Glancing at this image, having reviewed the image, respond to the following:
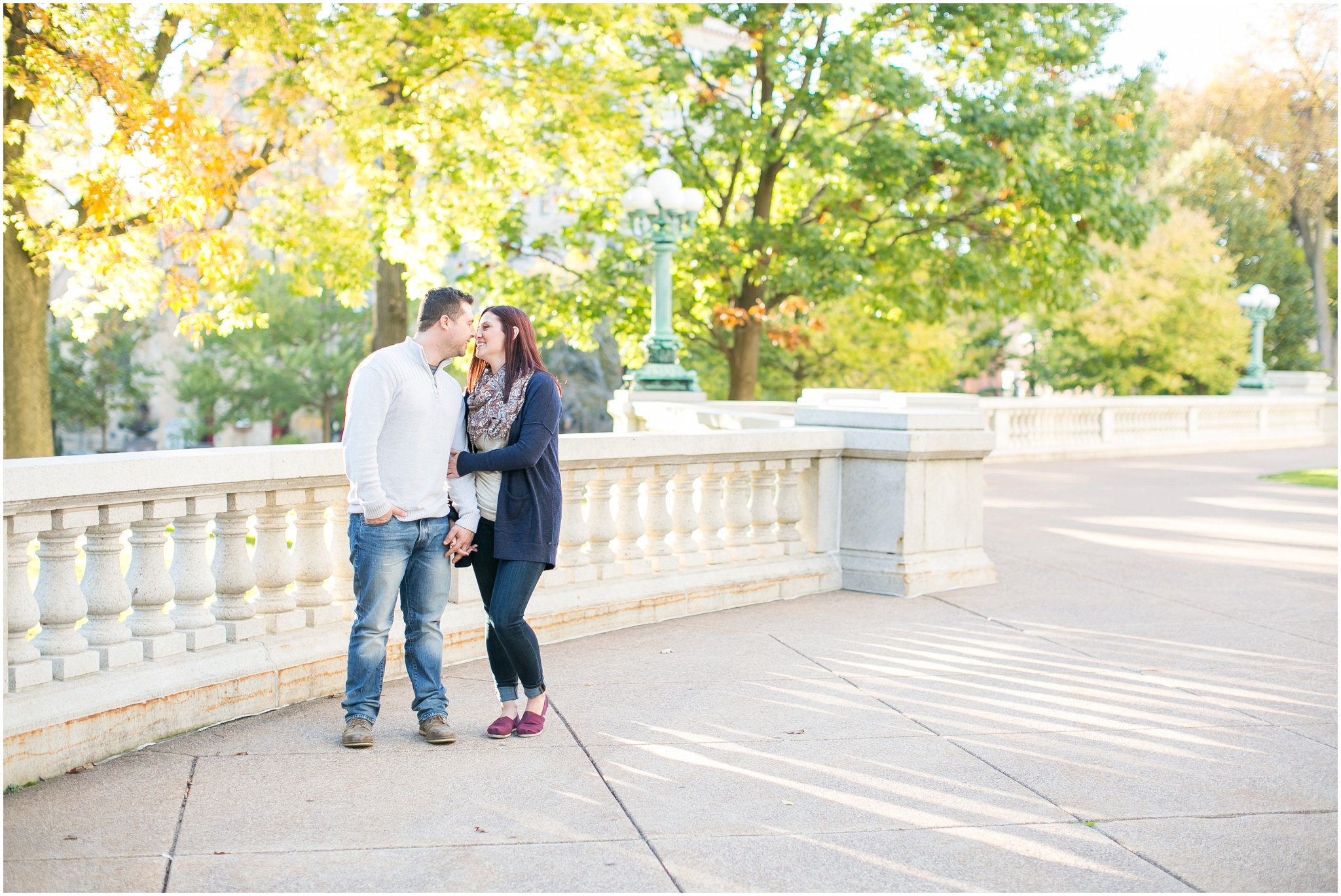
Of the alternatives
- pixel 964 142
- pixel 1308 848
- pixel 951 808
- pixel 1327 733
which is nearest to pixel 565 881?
pixel 951 808

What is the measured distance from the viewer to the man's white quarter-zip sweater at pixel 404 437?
473cm

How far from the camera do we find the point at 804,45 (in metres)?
20.7

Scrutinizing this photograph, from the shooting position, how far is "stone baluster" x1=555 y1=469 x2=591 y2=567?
23.2 feet

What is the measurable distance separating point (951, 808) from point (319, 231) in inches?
660

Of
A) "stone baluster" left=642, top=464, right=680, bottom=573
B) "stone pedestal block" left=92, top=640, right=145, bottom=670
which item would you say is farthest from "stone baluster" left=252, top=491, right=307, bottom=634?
"stone baluster" left=642, top=464, right=680, bottom=573

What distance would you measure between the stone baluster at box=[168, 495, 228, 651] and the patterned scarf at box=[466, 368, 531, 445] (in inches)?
45.5

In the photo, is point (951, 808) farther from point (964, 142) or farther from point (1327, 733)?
point (964, 142)

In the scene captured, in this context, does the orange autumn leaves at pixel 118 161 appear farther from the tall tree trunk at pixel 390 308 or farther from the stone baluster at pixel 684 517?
the stone baluster at pixel 684 517

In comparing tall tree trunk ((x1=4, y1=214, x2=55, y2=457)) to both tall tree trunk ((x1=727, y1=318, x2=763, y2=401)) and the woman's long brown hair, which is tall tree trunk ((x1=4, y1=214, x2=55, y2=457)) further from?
the woman's long brown hair

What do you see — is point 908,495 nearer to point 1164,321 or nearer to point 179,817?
point 179,817

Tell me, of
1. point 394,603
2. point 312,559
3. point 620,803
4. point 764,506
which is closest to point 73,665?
point 394,603

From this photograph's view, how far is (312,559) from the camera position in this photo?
19.2 feet

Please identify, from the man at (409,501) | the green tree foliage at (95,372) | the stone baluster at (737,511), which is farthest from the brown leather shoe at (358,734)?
the green tree foliage at (95,372)

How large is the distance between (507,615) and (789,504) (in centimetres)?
378
